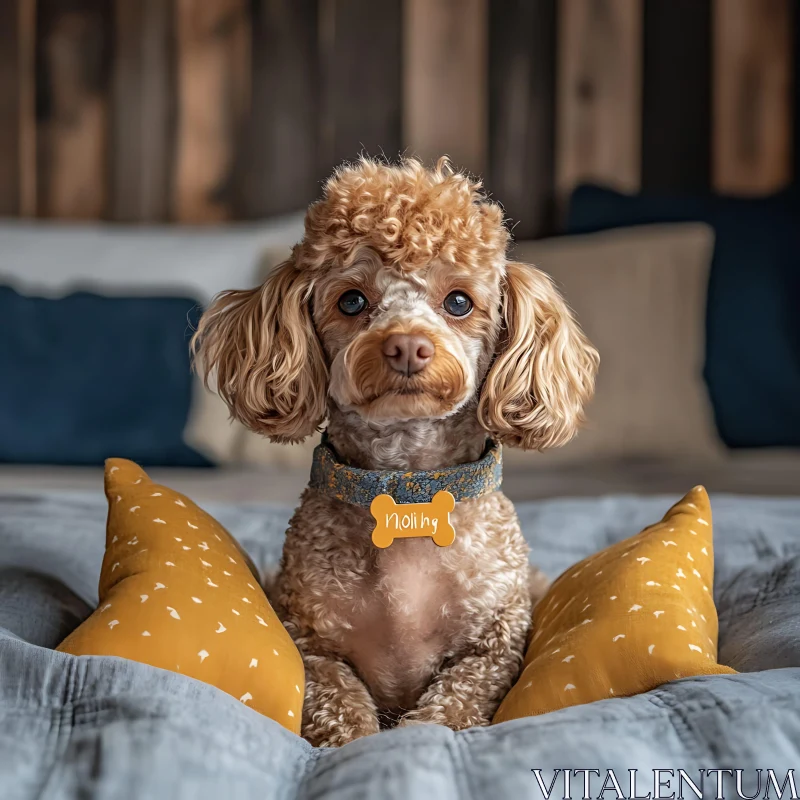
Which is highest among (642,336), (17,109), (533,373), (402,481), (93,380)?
(17,109)

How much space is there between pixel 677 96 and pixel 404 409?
230 cm

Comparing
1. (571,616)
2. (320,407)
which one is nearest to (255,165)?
(320,407)

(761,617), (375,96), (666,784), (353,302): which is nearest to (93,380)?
(375,96)

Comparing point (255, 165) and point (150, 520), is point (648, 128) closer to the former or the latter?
point (255, 165)

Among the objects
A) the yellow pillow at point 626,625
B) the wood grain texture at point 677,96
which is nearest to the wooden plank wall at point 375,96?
the wood grain texture at point 677,96

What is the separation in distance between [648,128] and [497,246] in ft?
6.81

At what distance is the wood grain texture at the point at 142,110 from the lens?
2904 millimetres

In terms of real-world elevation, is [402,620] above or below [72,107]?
below

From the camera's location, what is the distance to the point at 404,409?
0.99m

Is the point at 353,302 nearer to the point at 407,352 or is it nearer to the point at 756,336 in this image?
the point at 407,352

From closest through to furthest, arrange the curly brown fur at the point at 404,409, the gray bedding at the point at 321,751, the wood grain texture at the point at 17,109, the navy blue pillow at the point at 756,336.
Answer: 1. the gray bedding at the point at 321,751
2. the curly brown fur at the point at 404,409
3. the navy blue pillow at the point at 756,336
4. the wood grain texture at the point at 17,109

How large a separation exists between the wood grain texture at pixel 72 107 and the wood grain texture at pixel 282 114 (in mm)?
448

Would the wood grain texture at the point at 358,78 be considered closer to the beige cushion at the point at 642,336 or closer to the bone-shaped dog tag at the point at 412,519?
the beige cushion at the point at 642,336

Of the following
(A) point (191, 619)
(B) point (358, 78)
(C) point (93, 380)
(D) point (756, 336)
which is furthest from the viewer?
(B) point (358, 78)
